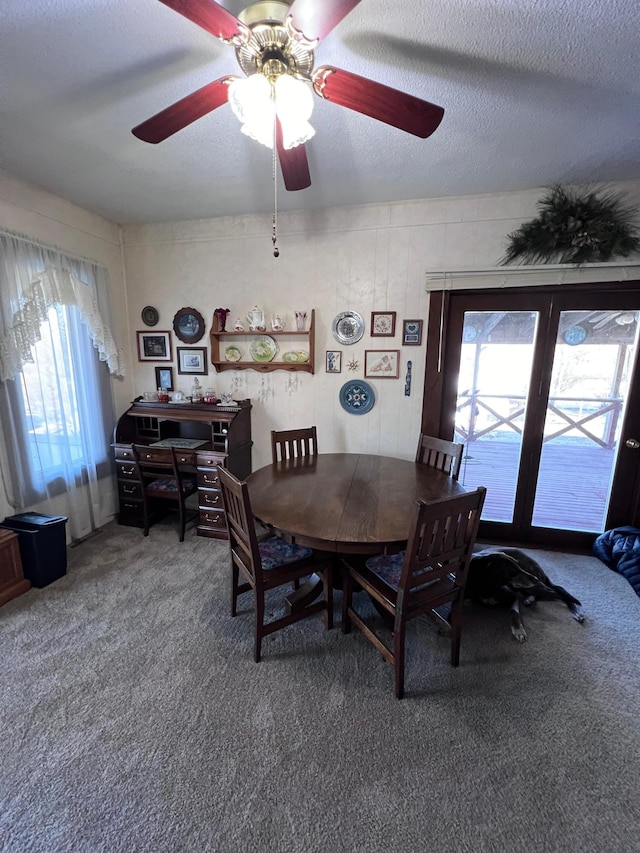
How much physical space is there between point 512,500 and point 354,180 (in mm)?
2713

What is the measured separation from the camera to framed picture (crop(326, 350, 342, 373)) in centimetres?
293

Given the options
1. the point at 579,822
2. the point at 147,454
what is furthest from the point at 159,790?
the point at 147,454

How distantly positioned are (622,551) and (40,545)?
13.0 feet

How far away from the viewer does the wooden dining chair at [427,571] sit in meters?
1.40

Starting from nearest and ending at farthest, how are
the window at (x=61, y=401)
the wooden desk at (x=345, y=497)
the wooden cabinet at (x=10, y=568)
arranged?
1. the wooden desk at (x=345, y=497)
2. the wooden cabinet at (x=10, y=568)
3. the window at (x=61, y=401)

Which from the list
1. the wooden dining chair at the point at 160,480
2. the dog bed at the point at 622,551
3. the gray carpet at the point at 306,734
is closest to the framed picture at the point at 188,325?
the wooden dining chair at the point at 160,480

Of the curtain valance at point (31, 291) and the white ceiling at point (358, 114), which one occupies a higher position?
the white ceiling at point (358, 114)

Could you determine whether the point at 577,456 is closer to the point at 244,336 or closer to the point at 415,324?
the point at 415,324

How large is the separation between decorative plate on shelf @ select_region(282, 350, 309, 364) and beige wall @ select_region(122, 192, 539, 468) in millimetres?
114

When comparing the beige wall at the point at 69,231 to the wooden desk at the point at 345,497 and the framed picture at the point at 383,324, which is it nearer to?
the wooden desk at the point at 345,497

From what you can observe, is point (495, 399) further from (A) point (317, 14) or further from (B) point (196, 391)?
(B) point (196, 391)

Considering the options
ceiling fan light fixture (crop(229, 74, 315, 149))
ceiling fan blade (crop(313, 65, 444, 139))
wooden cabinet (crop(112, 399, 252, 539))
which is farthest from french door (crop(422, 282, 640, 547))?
ceiling fan light fixture (crop(229, 74, 315, 149))

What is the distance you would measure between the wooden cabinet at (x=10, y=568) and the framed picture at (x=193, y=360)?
177cm

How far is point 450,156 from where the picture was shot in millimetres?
2012
